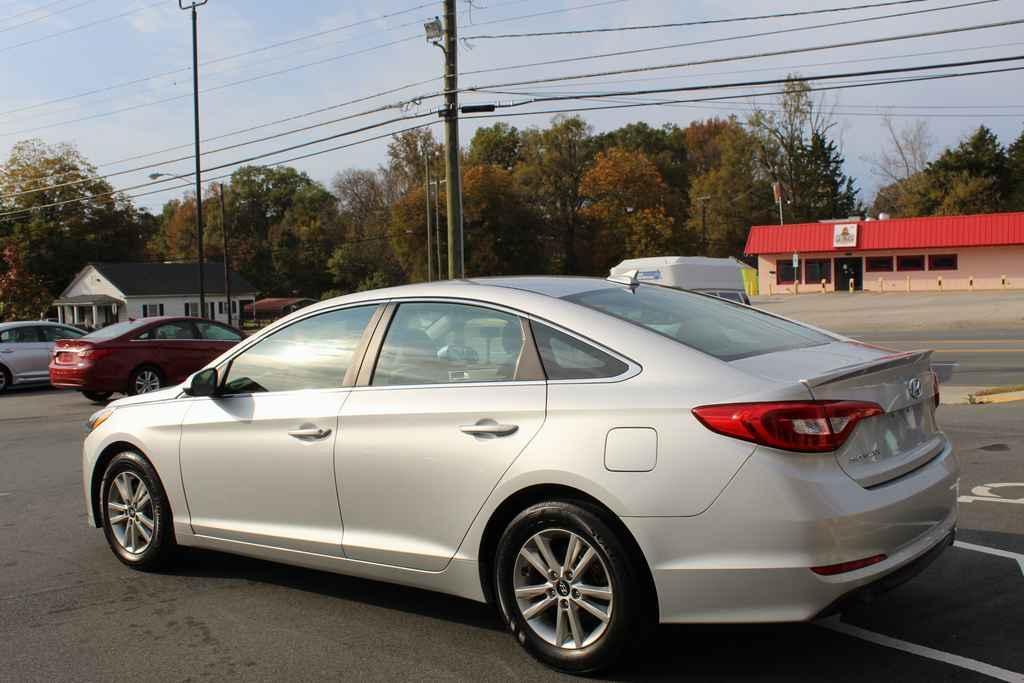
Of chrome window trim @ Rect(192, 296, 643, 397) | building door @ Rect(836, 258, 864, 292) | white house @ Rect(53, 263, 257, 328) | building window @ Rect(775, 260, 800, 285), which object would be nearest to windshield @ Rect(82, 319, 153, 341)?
chrome window trim @ Rect(192, 296, 643, 397)

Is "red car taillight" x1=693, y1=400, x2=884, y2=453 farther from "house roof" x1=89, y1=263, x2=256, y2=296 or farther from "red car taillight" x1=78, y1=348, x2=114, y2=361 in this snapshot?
"house roof" x1=89, y1=263, x2=256, y2=296

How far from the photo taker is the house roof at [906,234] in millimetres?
60406

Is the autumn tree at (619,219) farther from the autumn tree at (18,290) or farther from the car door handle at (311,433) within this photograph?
the car door handle at (311,433)

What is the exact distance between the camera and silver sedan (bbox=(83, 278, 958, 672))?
3576mm

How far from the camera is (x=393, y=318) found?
190 inches

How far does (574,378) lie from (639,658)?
1.22 metres

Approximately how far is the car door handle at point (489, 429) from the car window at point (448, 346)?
0.25m

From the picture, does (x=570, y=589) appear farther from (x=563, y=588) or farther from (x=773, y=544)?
(x=773, y=544)

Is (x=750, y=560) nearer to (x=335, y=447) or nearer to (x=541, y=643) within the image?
(x=541, y=643)

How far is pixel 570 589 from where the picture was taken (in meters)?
3.93

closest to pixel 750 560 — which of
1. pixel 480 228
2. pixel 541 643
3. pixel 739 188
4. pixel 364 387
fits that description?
pixel 541 643

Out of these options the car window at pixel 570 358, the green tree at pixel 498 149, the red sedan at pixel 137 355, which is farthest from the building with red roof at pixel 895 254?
the car window at pixel 570 358

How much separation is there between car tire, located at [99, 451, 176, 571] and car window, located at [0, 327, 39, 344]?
17.3 m

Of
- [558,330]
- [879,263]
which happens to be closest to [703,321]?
[558,330]
